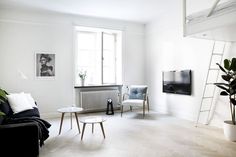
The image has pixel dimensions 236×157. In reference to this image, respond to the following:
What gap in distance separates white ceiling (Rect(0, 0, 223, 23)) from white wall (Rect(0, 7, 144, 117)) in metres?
0.30

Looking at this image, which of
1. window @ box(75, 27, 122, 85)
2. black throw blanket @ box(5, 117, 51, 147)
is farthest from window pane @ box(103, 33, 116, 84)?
black throw blanket @ box(5, 117, 51, 147)

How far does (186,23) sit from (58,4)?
9.95 feet

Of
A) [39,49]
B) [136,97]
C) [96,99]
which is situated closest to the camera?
[39,49]

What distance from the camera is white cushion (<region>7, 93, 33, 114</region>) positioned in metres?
3.78

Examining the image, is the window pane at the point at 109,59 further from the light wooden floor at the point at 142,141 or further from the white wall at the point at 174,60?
the light wooden floor at the point at 142,141

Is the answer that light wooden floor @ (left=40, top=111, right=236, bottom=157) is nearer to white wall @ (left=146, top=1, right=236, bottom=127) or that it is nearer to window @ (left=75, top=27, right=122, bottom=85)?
white wall @ (left=146, top=1, right=236, bottom=127)

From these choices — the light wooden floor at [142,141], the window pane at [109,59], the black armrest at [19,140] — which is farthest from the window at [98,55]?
the black armrest at [19,140]

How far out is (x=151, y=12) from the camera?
5.58 meters

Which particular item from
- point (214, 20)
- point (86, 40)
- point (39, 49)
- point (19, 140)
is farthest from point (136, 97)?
point (19, 140)

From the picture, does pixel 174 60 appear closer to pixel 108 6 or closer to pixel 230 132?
pixel 108 6

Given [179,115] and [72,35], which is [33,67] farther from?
[179,115]

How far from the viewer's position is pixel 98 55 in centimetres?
645

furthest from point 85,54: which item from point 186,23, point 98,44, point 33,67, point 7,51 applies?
point 186,23

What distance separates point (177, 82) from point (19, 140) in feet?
13.2
